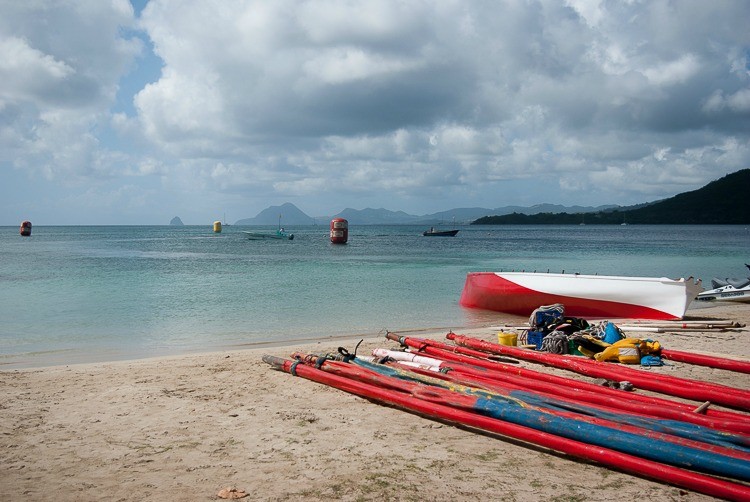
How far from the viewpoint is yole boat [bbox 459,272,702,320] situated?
12383 millimetres

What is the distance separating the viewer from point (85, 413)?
A: 556cm

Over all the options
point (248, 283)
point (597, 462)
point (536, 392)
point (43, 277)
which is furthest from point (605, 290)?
point (43, 277)

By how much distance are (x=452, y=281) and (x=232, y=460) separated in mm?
18804

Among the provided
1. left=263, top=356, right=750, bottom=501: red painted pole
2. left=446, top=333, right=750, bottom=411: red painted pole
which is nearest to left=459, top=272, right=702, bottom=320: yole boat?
left=446, top=333, right=750, bottom=411: red painted pole

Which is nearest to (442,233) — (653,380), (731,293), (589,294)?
(731,293)

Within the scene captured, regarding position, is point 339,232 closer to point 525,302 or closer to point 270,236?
point 270,236

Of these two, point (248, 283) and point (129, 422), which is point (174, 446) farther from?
point (248, 283)

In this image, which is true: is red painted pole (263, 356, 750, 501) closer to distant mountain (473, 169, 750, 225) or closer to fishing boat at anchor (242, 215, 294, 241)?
fishing boat at anchor (242, 215, 294, 241)

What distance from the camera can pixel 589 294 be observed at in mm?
13258

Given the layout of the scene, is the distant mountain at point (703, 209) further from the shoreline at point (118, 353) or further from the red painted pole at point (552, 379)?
the red painted pole at point (552, 379)

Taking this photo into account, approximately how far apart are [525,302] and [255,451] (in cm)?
1072

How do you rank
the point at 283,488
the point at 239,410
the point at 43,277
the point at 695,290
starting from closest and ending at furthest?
1. the point at 283,488
2. the point at 239,410
3. the point at 695,290
4. the point at 43,277

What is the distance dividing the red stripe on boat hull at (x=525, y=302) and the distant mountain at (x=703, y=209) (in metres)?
148

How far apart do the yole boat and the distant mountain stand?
14825 centimetres
